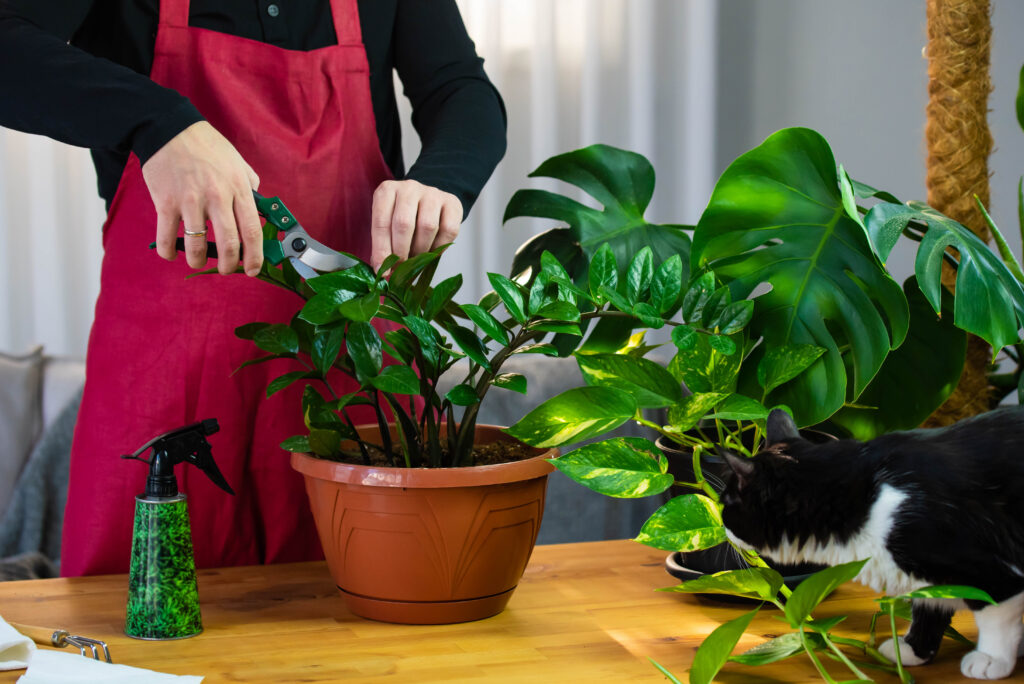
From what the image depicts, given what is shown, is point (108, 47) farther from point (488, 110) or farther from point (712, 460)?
point (712, 460)

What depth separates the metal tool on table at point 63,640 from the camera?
0.63 metres

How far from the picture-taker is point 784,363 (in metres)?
0.70

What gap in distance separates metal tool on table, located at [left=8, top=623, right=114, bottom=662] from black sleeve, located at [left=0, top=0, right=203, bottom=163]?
14.0 inches

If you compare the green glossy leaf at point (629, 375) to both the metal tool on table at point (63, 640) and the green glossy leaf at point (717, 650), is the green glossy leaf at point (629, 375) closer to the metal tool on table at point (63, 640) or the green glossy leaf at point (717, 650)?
the green glossy leaf at point (717, 650)

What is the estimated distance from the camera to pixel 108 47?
91 cm

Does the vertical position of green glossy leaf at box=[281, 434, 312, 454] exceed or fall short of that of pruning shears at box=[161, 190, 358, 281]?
it falls short

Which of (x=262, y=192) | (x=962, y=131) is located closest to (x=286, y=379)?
(x=262, y=192)

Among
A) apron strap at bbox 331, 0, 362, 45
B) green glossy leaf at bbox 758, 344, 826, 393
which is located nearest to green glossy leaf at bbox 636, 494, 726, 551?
green glossy leaf at bbox 758, 344, 826, 393

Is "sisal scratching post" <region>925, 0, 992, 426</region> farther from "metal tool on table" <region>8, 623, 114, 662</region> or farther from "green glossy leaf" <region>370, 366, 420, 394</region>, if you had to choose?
"metal tool on table" <region>8, 623, 114, 662</region>

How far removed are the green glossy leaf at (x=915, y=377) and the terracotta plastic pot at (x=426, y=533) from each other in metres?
0.31

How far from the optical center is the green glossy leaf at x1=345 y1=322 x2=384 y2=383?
0.68 metres

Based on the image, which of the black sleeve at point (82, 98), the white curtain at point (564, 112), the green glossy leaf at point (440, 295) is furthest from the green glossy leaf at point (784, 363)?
the white curtain at point (564, 112)

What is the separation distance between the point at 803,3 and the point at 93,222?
1735 mm

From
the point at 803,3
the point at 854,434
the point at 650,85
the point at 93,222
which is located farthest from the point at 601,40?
the point at 854,434
